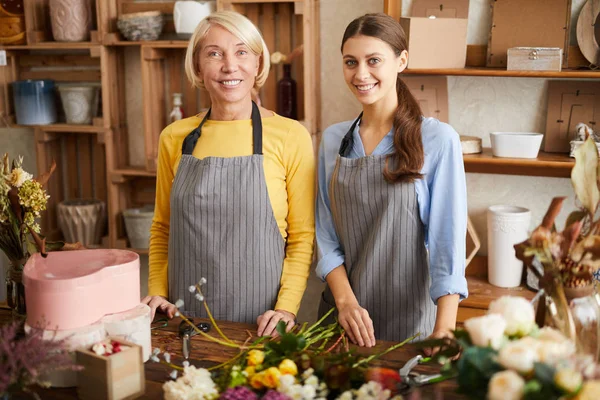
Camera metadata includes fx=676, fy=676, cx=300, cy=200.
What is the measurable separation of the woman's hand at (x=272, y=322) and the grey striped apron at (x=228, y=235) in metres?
0.15

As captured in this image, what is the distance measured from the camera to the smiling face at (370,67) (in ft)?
5.93

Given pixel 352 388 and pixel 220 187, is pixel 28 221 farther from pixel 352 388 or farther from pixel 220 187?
pixel 352 388

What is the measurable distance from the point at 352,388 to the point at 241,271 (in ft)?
2.21

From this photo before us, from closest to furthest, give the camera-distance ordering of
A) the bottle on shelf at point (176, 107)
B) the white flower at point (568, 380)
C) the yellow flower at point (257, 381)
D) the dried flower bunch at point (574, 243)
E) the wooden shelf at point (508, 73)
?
the white flower at point (568, 380) → the dried flower bunch at point (574, 243) → the yellow flower at point (257, 381) → the wooden shelf at point (508, 73) → the bottle on shelf at point (176, 107)

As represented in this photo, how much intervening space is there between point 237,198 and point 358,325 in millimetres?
513

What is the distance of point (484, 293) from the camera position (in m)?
2.96

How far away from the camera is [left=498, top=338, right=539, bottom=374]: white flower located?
974mm

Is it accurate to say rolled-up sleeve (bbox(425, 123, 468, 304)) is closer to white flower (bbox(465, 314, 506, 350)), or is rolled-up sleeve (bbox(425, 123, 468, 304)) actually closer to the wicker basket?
white flower (bbox(465, 314, 506, 350))

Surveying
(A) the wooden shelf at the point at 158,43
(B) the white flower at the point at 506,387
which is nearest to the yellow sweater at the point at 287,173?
(B) the white flower at the point at 506,387

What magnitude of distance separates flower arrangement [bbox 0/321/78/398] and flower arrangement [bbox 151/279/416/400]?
208 millimetres

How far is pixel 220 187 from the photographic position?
1898 mm

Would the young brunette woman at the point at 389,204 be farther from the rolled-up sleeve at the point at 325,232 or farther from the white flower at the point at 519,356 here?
the white flower at the point at 519,356

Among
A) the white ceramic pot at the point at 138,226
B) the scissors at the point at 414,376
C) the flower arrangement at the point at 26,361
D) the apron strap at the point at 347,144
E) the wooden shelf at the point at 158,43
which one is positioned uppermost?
the wooden shelf at the point at 158,43

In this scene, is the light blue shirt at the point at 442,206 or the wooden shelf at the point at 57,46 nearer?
the light blue shirt at the point at 442,206
